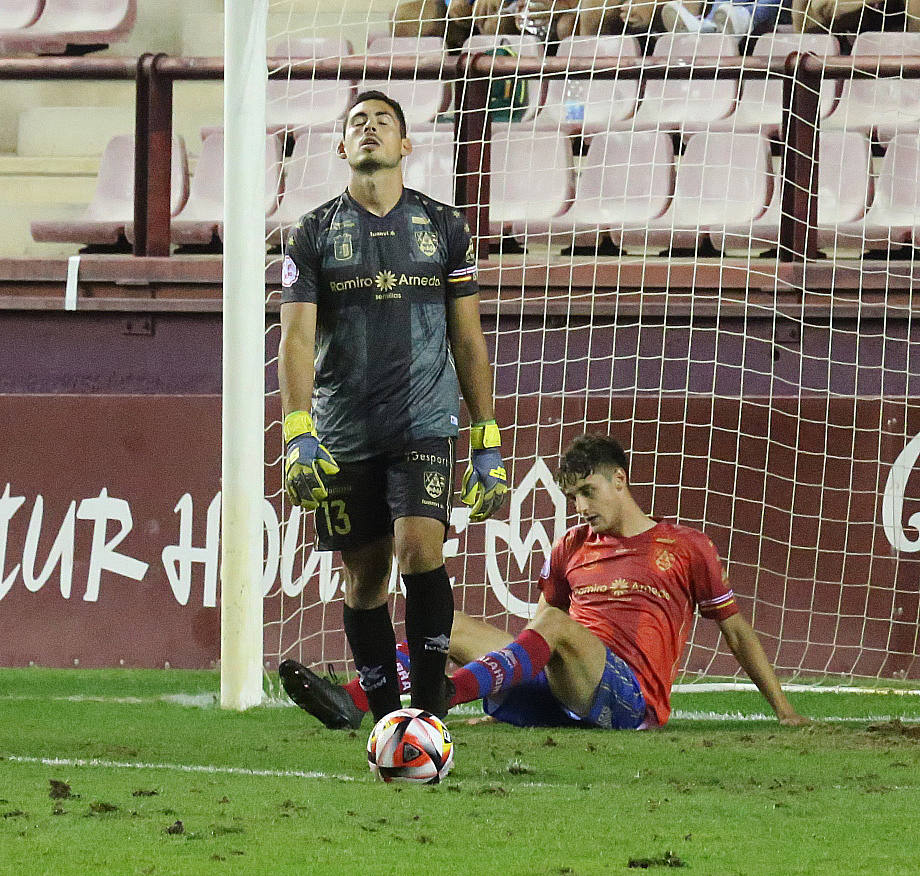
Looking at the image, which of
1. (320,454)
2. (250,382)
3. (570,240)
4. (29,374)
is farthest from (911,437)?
(29,374)

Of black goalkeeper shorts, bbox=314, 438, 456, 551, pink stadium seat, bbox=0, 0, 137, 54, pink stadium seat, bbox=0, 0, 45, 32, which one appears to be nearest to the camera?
black goalkeeper shorts, bbox=314, 438, 456, 551

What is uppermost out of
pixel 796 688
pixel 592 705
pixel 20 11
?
pixel 20 11

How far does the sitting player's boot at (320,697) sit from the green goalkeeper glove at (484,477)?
80 cm

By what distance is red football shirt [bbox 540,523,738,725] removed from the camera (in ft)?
15.6

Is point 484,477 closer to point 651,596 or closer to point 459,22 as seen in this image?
point 651,596

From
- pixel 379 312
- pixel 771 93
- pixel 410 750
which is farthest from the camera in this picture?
→ pixel 771 93

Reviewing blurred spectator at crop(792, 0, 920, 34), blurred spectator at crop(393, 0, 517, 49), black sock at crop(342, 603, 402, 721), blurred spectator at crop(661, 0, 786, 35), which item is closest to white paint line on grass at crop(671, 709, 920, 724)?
black sock at crop(342, 603, 402, 721)

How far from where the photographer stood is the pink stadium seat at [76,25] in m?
9.15

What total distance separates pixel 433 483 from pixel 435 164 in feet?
10.5

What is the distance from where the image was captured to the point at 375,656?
4.33 meters

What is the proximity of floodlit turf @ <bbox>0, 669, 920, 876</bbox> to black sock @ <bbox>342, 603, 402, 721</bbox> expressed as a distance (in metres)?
0.15

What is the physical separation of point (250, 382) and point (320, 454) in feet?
4.00

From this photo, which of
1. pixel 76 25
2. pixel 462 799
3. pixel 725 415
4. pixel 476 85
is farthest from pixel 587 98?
pixel 462 799

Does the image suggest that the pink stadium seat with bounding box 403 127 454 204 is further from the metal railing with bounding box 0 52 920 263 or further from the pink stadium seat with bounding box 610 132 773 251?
the pink stadium seat with bounding box 610 132 773 251
